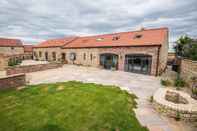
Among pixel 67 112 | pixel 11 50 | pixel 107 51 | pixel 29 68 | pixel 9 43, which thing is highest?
pixel 9 43

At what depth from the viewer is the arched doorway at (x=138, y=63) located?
12.9 m

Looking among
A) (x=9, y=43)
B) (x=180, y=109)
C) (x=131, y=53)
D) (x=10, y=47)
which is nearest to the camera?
(x=180, y=109)

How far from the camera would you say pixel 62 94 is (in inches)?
259

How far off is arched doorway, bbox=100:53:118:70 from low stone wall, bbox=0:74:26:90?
10.9m

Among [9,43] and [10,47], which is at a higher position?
[9,43]

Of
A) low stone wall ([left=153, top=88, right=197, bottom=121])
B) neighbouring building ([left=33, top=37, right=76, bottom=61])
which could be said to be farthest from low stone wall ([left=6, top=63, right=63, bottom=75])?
low stone wall ([left=153, top=88, right=197, bottom=121])

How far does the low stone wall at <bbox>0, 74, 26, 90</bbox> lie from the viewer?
7161mm

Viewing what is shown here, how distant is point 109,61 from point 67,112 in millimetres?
12427

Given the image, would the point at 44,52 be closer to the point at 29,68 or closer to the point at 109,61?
the point at 29,68

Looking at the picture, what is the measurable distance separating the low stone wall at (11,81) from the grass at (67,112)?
2.44 feet

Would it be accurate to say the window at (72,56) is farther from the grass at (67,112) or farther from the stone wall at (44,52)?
the grass at (67,112)

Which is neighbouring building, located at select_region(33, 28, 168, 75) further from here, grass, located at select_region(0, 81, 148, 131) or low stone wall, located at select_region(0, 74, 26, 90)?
low stone wall, located at select_region(0, 74, 26, 90)

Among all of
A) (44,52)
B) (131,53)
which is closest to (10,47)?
(44,52)

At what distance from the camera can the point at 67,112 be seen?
4.70 m
